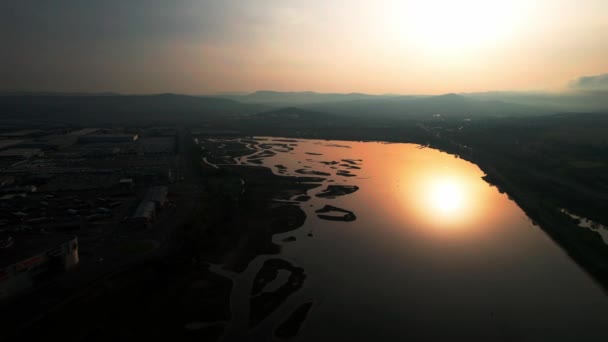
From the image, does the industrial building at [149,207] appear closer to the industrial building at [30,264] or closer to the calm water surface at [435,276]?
the industrial building at [30,264]

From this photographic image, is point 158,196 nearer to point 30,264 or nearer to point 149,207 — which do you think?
point 149,207

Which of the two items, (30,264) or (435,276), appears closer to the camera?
(30,264)

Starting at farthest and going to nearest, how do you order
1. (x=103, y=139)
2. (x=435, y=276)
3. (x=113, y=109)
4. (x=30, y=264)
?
1. (x=113, y=109)
2. (x=103, y=139)
3. (x=435, y=276)
4. (x=30, y=264)

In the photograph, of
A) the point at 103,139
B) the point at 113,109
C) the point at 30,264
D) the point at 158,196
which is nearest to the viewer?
the point at 30,264

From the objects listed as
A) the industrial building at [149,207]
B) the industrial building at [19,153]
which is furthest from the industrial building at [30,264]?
the industrial building at [19,153]

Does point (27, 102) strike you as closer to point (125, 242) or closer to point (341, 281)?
point (125, 242)

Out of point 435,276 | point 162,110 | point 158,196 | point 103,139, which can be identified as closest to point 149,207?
point 158,196

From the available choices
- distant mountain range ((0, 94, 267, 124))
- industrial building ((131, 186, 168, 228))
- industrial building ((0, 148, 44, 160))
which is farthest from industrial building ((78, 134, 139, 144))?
distant mountain range ((0, 94, 267, 124))

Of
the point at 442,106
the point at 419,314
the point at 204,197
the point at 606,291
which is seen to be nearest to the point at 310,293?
the point at 419,314

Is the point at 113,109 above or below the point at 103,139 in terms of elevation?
above
